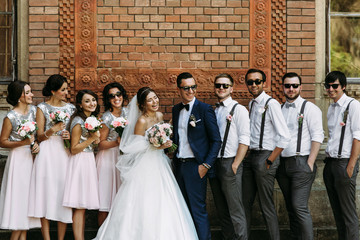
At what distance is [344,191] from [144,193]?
2510mm

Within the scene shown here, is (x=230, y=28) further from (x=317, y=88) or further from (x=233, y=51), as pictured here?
(x=317, y=88)

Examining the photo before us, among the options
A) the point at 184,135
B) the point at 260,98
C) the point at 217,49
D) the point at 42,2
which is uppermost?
the point at 42,2

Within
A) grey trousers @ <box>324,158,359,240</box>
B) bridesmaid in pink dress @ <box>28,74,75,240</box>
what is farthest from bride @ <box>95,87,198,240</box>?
grey trousers @ <box>324,158,359,240</box>

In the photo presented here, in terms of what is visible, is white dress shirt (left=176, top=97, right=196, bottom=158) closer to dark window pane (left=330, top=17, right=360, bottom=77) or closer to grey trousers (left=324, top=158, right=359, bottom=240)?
grey trousers (left=324, top=158, right=359, bottom=240)

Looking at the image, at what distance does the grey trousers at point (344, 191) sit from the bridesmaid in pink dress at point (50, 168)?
3391 millimetres

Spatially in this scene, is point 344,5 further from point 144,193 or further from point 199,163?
point 144,193

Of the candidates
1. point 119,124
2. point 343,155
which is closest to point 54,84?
point 119,124

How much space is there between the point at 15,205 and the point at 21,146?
759 millimetres

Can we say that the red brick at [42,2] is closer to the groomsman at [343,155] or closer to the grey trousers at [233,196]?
the grey trousers at [233,196]

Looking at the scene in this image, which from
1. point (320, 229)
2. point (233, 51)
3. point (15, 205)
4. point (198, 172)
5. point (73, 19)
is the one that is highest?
point (73, 19)

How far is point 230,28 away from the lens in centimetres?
754

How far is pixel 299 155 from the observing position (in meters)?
6.36

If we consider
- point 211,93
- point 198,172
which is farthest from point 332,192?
point 211,93

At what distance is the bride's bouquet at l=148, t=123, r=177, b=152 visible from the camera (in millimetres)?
6246
